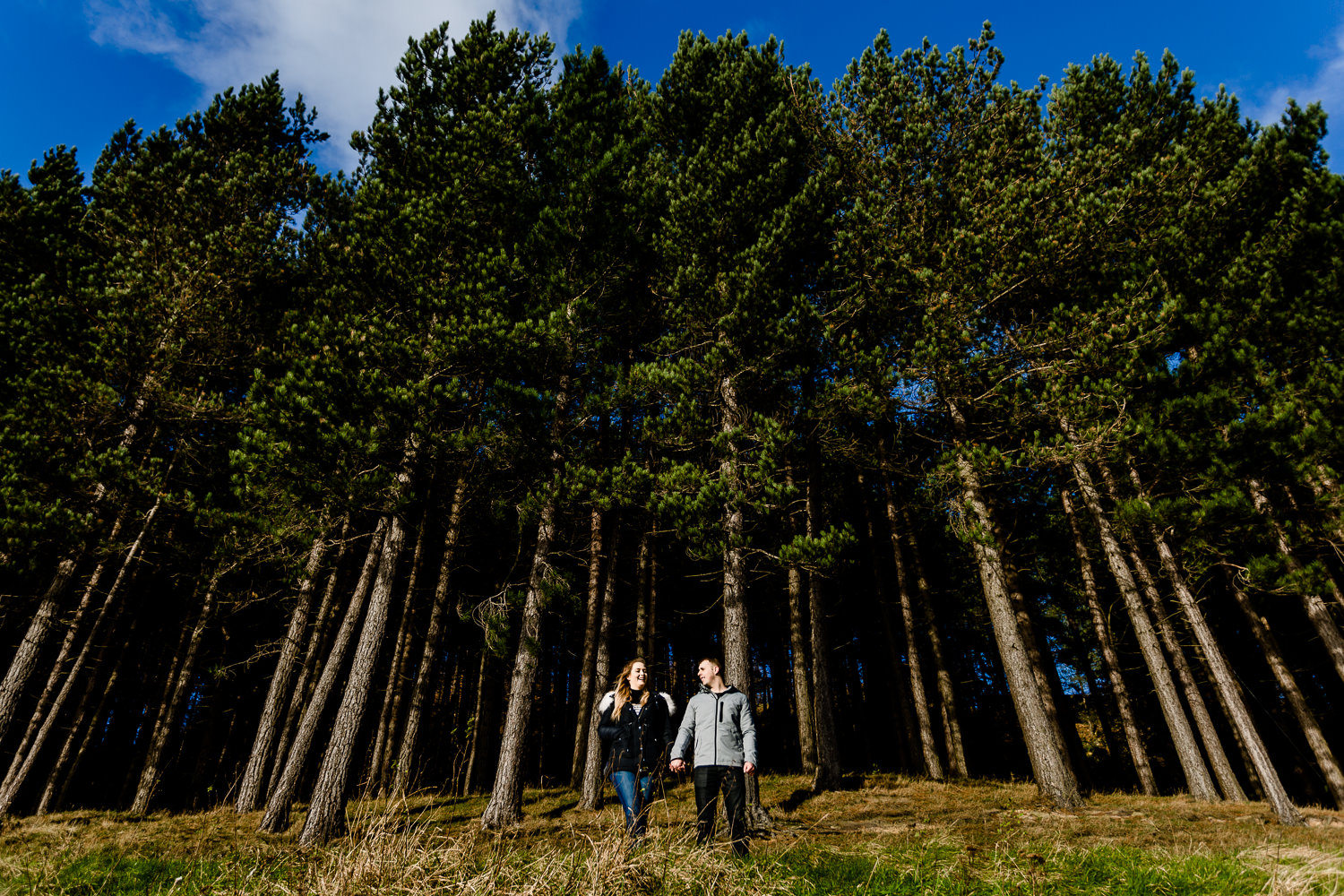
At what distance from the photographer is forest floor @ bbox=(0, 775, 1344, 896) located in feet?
10.9

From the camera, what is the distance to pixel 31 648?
9.05m

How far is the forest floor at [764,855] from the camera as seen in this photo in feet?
10.9

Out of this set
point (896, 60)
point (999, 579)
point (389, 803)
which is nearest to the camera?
point (389, 803)

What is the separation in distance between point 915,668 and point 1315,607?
253 inches

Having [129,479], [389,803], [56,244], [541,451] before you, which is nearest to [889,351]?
[541,451]

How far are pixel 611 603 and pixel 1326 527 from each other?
11.1m

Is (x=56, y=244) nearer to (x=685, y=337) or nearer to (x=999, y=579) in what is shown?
(x=685, y=337)

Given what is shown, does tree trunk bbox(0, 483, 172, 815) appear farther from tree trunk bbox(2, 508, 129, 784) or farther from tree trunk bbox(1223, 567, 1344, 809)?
tree trunk bbox(1223, 567, 1344, 809)

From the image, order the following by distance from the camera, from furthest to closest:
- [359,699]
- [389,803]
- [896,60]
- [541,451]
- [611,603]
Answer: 1. [611,603]
2. [896,60]
3. [541,451]
4. [359,699]
5. [389,803]

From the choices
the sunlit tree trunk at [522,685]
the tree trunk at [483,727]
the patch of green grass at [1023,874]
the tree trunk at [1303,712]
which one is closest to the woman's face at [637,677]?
the patch of green grass at [1023,874]

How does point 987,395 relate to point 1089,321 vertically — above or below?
below

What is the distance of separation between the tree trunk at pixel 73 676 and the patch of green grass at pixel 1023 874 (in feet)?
36.6

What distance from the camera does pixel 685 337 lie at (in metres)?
9.73

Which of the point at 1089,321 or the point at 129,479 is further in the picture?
the point at 129,479
